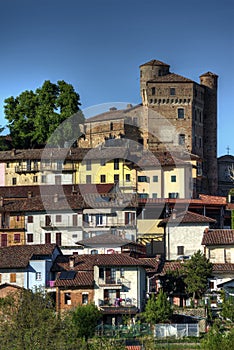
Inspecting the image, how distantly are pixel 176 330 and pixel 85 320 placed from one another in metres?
5.12

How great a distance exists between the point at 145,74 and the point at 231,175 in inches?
490

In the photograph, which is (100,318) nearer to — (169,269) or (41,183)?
(169,269)

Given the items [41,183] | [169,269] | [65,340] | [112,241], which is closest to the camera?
[65,340]

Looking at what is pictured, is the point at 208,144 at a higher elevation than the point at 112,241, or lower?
higher

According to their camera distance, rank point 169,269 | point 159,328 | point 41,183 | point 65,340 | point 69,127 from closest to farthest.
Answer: point 65,340, point 159,328, point 169,269, point 41,183, point 69,127

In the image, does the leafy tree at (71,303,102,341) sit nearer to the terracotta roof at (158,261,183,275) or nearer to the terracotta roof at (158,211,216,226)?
the terracotta roof at (158,261,183,275)

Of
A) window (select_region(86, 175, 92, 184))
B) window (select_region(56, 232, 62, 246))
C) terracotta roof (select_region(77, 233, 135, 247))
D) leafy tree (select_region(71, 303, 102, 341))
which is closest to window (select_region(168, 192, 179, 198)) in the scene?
window (select_region(86, 175, 92, 184))

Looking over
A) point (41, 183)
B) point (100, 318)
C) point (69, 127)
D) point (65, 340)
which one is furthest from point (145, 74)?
point (65, 340)

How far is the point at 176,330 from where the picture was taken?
61281 millimetres

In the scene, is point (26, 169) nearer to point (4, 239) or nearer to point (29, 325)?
point (4, 239)

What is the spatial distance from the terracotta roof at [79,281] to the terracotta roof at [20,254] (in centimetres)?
315

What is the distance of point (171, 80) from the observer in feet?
338

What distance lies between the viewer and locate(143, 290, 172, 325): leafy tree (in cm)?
6200

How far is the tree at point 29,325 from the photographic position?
173ft
